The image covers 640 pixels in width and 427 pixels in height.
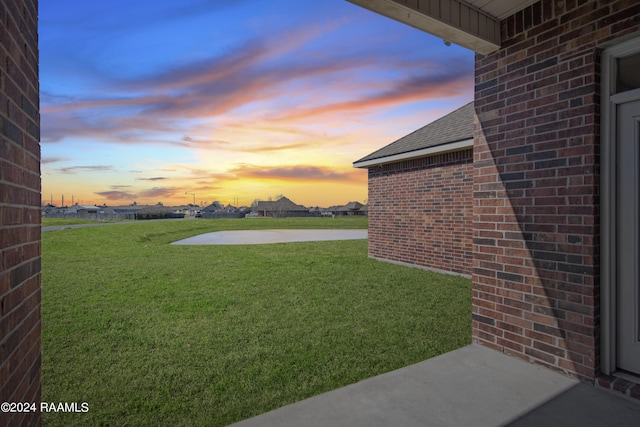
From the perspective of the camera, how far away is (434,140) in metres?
8.35

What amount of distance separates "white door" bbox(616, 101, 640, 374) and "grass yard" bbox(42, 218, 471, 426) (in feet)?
5.11

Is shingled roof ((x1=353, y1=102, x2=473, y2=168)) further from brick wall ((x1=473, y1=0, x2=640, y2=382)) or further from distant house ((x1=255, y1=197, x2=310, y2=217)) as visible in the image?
distant house ((x1=255, y1=197, x2=310, y2=217))

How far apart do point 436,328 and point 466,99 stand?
27.8ft

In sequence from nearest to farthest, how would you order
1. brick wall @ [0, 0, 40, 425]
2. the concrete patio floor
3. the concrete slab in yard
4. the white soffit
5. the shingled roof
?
brick wall @ [0, 0, 40, 425], the concrete patio floor, the white soffit, the shingled roof, the concrete slab in yard

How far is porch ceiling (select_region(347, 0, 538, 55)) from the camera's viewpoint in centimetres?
266

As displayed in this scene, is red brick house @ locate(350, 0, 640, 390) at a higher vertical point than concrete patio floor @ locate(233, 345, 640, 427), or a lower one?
higher

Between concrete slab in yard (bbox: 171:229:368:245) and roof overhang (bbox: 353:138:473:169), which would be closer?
roof overhang (bbox: 353:138:473:169)

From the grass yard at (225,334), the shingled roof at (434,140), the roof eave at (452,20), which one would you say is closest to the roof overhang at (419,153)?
the shingled roof at (434,140)

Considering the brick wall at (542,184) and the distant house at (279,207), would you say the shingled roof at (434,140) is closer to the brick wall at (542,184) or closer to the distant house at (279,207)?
the brick wall at (542,184)

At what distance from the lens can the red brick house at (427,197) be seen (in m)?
7.62

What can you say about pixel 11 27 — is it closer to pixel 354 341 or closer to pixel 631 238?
pixel 354 341

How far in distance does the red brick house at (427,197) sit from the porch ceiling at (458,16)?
411 cm

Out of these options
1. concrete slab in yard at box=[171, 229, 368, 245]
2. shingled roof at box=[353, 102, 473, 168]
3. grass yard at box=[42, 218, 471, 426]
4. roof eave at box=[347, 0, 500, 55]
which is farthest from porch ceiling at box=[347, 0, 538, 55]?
concrete slab in yard at box=[171, 229, 368, 245]

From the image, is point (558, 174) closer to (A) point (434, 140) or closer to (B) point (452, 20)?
(B) point (452, 20)
